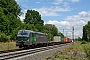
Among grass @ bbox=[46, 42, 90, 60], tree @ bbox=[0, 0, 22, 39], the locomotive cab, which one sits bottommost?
grass @ bbox=[46, 42, 90, 60]

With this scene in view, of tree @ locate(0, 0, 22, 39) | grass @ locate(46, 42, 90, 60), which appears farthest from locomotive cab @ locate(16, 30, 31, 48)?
tree @ locate(0, 0, 22, 39)

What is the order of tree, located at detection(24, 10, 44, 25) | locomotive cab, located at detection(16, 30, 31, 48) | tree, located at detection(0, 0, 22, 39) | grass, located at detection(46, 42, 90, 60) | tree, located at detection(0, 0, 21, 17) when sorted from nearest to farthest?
grass, located at detection(46, 42, 90, 60) → locomotive cab, located at detection(16, 30, 31, 48) → tree, located at detection(0, 0, 22, 39) → tree, located at detection(0, 0, 21, 17) → tree, located at detection(24, 10, 44, 25)

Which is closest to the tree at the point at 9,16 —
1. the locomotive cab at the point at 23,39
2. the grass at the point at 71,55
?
the locomotive cab at the point at 23,39

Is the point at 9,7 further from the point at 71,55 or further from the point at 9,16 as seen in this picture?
the point at 71,55

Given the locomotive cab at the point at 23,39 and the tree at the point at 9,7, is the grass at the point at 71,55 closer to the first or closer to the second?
the locomotive cab at the point at 23,39

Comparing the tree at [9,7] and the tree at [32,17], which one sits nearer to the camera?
the tree at [9,7]

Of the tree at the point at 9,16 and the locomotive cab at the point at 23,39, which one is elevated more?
the tree at the point at 9,16

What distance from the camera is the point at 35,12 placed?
119 m

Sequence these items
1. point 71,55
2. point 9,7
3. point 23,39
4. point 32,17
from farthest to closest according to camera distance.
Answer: point 32,17
point 9,7
point 23,39
point 71,55

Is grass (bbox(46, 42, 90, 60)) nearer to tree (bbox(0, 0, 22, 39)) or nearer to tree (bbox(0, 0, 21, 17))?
tree (bbox(0, 0, 22, 39))

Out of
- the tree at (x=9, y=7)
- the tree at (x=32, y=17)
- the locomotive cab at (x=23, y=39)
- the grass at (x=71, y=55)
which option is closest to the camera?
A: the grass at (x=71, y=55)

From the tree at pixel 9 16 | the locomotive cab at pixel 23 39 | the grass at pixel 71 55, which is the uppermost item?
the tree at pixel 9 16

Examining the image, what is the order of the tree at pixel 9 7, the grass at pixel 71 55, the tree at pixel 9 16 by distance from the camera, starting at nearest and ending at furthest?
the grass at pixel 71 55
the tree at pixel 9 16
the tree at pixel 9 7

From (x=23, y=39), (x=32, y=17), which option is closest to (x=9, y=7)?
(x=23, y=39)
